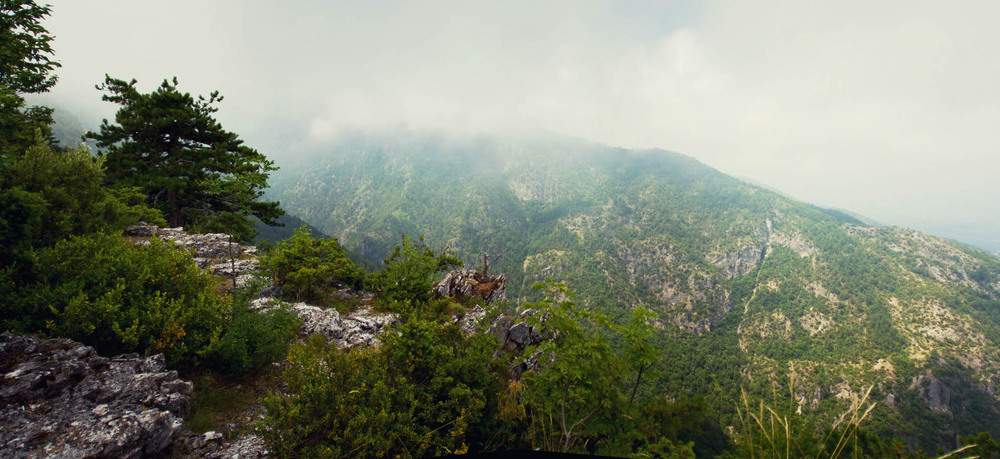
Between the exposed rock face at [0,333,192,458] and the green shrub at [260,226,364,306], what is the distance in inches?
303

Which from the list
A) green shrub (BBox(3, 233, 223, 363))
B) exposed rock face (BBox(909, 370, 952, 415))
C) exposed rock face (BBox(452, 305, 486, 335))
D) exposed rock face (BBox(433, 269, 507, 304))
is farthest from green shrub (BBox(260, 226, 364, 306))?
exposed rock face (BBox(909, 370, 952, 415))

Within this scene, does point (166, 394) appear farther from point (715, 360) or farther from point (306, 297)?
point (715, 360)

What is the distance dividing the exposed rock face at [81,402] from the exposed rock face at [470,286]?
11626 mm

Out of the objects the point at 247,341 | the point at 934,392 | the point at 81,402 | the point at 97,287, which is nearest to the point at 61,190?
the point at 97,287

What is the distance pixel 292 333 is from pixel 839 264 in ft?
906

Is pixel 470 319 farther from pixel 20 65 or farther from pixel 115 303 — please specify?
pixel 20 65

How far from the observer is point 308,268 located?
1393 centimetres

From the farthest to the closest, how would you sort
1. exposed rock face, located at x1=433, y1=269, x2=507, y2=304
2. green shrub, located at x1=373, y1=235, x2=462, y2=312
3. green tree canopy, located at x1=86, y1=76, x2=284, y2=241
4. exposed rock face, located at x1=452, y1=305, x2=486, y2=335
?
green tree canopy, located at x1=86, y1=76, x2=284, y2=241 → exposed rock face, located at x1=433, y1=269, x2=507, y2=304 → green shrub, located at x1=373, y1=235, x2=462, y2=312 → exposed rock face, located at x1=452, y1=305, x2=486, y2=335

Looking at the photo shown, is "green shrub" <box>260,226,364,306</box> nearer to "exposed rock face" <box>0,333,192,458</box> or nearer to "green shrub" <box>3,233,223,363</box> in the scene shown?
"green shrub" <box>3,233,223,363</box>

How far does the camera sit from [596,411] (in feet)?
24.7

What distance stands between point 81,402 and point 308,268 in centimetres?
898

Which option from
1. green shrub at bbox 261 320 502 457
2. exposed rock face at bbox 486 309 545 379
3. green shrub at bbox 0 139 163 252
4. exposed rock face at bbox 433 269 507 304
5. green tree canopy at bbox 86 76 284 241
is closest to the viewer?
green shrub at bbox 261 320 502 457

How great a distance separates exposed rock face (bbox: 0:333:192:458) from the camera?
4.50 metres

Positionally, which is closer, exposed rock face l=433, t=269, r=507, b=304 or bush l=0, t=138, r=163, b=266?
bush l=0, t=138, r=163, b=266
